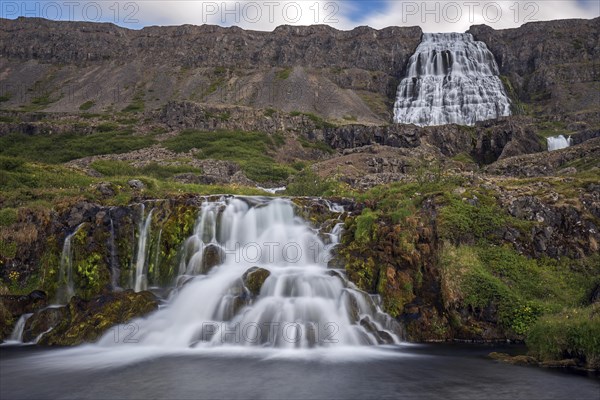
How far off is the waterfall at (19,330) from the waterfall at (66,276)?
6.19 ft

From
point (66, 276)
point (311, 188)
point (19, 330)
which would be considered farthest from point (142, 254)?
point (311, 188)

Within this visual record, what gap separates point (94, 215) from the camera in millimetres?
26031

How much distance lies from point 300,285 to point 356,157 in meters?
42.5

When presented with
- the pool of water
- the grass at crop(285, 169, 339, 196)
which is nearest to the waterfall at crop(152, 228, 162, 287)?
the pool of water

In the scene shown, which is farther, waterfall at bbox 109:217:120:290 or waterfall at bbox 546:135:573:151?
waterfall at bbox 546:135:573:151

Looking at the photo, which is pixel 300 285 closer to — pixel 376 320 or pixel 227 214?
pixel 376 320

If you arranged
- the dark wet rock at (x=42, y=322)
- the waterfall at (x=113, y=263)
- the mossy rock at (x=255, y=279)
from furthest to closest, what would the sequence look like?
the waterfall at (x=113, y=263) < the mossy rock at (x=255, y=279) < the dark wet rock at (x=42, y=322)

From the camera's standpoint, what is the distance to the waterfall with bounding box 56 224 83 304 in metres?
23.5

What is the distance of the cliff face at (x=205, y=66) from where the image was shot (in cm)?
11950

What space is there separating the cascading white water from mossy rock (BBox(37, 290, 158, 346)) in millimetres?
91196

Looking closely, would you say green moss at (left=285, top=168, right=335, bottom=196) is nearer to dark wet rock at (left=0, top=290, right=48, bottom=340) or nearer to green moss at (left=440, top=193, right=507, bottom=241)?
green moss at (left=440, top=193, right=507, bottom=241)

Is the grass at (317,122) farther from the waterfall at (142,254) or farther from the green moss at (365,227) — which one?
the green moss at (365,227)

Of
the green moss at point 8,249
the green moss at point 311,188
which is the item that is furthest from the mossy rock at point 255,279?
the green moss at point 311,188

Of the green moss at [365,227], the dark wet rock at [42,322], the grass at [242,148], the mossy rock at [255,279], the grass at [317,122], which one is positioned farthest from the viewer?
the grass at [317,122]
